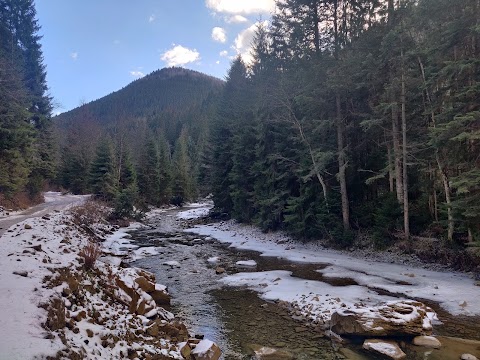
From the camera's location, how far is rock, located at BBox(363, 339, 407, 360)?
302 inches

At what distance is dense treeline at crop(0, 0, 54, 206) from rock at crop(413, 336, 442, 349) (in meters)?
24.1

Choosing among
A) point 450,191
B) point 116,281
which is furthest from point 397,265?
point 116,281

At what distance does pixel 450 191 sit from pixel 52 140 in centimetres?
3809

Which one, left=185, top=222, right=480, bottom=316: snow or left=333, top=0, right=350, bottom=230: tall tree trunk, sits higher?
left=333, top=0, right=350, bottom=230: tall tree trunk

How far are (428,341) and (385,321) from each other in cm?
102

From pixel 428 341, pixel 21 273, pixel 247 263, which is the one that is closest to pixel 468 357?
pixel 428 341

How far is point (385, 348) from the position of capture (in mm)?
7895

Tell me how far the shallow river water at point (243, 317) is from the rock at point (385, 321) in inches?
15.7

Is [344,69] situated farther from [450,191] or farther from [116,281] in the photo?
[116,281]

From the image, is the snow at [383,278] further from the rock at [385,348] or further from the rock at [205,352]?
the rock at [205,352]

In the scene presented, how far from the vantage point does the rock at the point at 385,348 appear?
25.2 ft

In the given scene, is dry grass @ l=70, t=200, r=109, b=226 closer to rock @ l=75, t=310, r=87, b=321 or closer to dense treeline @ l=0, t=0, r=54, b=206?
dense treeline @ l=0, t=0, r=54, b=206

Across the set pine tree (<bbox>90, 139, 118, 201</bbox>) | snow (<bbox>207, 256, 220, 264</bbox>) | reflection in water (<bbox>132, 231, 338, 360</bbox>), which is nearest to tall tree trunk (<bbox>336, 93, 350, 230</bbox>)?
snow (<bbox>207, 256, 220, 264</bbox>)

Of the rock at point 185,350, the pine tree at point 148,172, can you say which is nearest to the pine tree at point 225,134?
the pine tree at point 148,172
